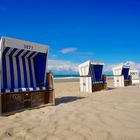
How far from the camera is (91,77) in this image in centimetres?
1121

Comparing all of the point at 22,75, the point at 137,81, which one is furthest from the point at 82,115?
the point at 137,81

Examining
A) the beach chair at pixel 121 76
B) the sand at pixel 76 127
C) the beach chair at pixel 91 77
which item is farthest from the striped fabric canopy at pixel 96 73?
the sand at pixel 76 127

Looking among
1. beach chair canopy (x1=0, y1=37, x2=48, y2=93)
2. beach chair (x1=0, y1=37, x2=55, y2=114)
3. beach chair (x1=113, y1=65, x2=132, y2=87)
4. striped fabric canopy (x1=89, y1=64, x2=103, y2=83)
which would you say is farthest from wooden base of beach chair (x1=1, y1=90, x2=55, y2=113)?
beach chair (x1=113, y1=65, x2=132, y2=87)

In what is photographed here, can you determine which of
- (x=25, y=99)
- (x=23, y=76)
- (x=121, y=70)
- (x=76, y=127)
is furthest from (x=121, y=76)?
(x=76, y=127)

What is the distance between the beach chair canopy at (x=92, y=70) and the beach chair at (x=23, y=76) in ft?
16.2

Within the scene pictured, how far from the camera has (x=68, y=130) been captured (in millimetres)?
3488

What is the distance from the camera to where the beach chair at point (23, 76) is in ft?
17.5

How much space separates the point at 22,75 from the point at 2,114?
1.62 meters

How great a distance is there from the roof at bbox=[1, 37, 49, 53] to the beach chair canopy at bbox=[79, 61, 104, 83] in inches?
205

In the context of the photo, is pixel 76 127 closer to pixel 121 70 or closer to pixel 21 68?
pixel 21 68

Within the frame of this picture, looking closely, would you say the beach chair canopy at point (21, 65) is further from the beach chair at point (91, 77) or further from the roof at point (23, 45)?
the beach chair at point (91, 77)

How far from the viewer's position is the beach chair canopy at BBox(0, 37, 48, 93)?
5426mm

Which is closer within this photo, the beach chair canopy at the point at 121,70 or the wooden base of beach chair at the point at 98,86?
the wooden base of beach chair at the point at 98,86

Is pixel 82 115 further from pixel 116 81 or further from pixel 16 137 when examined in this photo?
pixel 116 81
